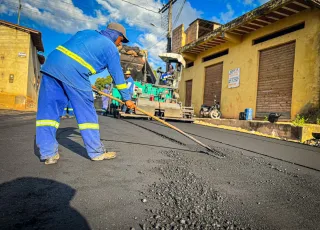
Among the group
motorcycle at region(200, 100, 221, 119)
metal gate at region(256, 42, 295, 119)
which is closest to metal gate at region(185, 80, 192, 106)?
motorcycle at region(200, 100, 221, 119)

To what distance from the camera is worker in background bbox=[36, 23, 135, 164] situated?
2.24 meters

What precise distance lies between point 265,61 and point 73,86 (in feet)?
30.6

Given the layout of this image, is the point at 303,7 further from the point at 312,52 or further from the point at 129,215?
the point at 129,215

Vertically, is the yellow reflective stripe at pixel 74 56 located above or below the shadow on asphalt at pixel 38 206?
above

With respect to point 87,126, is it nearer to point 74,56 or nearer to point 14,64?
point 74,56

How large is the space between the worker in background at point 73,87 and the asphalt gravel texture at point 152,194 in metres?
0.23

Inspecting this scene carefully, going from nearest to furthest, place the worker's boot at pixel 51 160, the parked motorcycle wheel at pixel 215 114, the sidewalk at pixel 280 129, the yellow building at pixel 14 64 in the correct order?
the worker's boot at pixel 51 160, the sidewalk at pixel 280 129, the parked motorcycle wheel at pixel 215 114, the yellow building at pixel 14 64

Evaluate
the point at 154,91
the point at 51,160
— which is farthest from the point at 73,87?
the point at 154,91

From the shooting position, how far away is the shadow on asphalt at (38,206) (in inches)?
44.4

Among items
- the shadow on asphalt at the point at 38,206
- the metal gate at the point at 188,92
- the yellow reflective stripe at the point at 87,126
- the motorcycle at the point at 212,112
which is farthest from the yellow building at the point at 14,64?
the shadow on asphalt at the point at 38,206

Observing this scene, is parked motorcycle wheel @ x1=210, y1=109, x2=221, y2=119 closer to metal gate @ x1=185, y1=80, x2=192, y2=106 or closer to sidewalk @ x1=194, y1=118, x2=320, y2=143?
sidewalk @ x1=194, y1=118, x2=320, y2=143

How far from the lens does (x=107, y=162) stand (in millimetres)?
2396

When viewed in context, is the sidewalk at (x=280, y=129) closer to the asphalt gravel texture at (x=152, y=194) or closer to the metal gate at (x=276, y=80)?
the metal gate at (x=276, y=80)

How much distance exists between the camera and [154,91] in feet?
33.2
